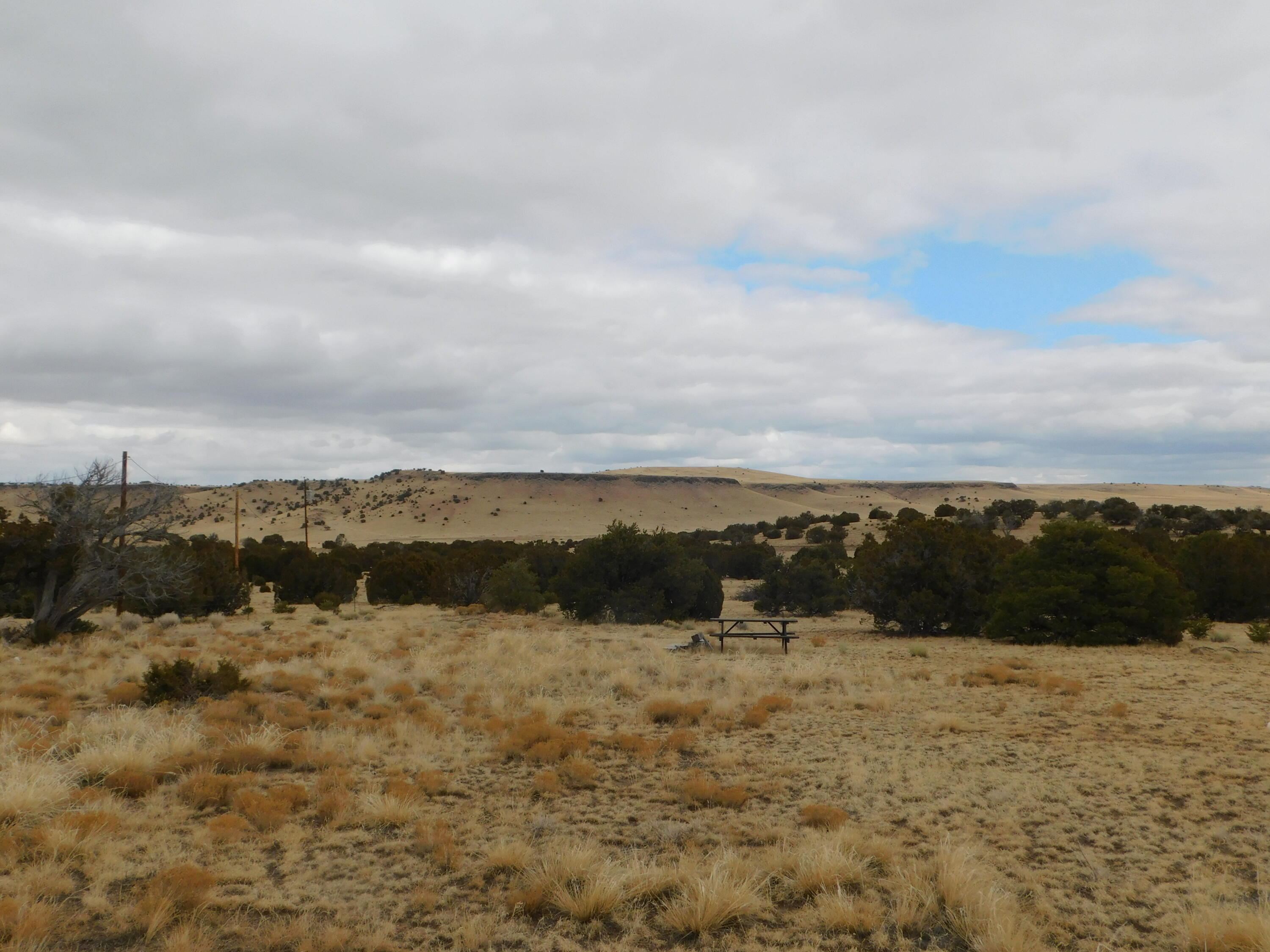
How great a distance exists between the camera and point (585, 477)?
114m

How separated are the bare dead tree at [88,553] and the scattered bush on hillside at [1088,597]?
21.4 meters

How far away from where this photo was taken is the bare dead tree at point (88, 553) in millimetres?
18547

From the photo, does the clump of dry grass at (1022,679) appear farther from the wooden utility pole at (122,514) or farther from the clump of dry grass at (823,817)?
the wooden utility pole at (122,514)

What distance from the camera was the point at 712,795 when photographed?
8312 millimetres

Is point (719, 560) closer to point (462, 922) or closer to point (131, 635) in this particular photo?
point (131, 635)

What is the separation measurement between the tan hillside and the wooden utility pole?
4890 centimetres

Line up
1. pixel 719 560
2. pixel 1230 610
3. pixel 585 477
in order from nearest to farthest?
pixel 1230 610
pixel 719 560
pixel 585 477

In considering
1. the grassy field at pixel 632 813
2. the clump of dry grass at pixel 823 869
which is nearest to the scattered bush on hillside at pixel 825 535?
the grassy field at pixel 632 813

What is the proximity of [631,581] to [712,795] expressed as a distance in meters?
19.7

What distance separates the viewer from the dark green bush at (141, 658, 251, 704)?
12508 millimetres

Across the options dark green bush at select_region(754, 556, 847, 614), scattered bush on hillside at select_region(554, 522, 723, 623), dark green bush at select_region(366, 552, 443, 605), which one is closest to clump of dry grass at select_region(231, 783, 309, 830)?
scattered bush on hillside at select_region(554, 522, 723, 623)

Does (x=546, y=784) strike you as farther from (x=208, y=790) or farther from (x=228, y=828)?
(x=208, y=790)

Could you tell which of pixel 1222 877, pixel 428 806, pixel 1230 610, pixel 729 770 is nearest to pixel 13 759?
pixel 428 806

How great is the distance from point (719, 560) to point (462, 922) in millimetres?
40462
